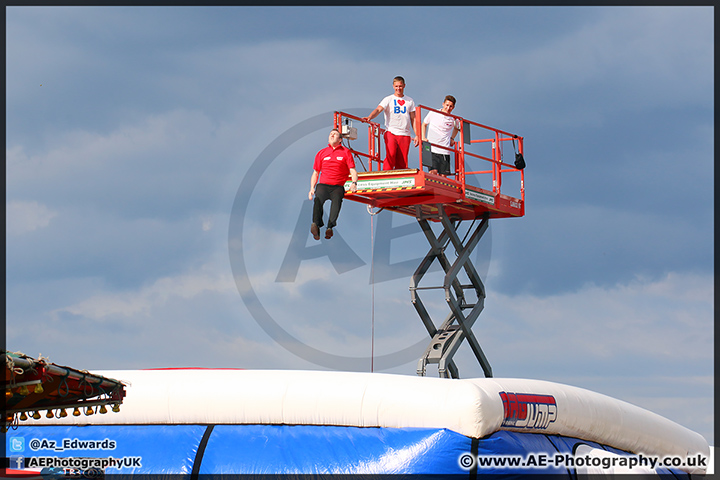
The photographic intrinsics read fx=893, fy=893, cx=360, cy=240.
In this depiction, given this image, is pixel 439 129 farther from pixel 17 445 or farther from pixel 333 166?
pixel 17 445

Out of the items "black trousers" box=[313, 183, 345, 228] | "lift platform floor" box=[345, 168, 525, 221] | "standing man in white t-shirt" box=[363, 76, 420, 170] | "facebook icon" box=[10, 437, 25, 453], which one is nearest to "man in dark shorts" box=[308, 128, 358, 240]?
"black trousers" box=[313, 183, 345, 228]

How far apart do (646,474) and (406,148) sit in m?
8.83

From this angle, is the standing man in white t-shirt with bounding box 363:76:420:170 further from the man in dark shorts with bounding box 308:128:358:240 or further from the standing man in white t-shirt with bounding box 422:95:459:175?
the man in dark shorts with bounding box 308:128:358:240

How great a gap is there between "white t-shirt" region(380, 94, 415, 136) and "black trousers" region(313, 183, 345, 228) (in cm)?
284

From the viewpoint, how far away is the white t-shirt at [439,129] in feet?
68.1

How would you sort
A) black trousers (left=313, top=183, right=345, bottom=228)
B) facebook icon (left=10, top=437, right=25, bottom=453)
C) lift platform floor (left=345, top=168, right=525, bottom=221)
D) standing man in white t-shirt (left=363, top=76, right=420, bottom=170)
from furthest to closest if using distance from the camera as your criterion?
standing man in white t-shirt (left=363, top=76, right=420, bottom=170), lift platform floor (left=345, top=168, right=525, bottom=221), black trousers (left=313, top=183, right=345, bottom=228), facebook icon (left=10, top=437, right=25, bottom=453)

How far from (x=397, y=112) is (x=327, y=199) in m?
3.32

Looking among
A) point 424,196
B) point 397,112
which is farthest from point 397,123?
point 424,196

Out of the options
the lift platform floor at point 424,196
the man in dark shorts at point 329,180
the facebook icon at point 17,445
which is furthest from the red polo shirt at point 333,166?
the facebook icon at point 17,445

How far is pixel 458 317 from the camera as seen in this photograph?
21094mm

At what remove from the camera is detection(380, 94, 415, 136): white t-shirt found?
20469mm

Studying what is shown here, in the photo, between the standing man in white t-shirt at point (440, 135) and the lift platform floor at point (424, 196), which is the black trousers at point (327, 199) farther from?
the standing man in white t-shirt at point (440, 135)

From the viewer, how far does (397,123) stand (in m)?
20.6

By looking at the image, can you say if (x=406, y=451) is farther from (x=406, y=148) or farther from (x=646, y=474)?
(x=406, y=148)
